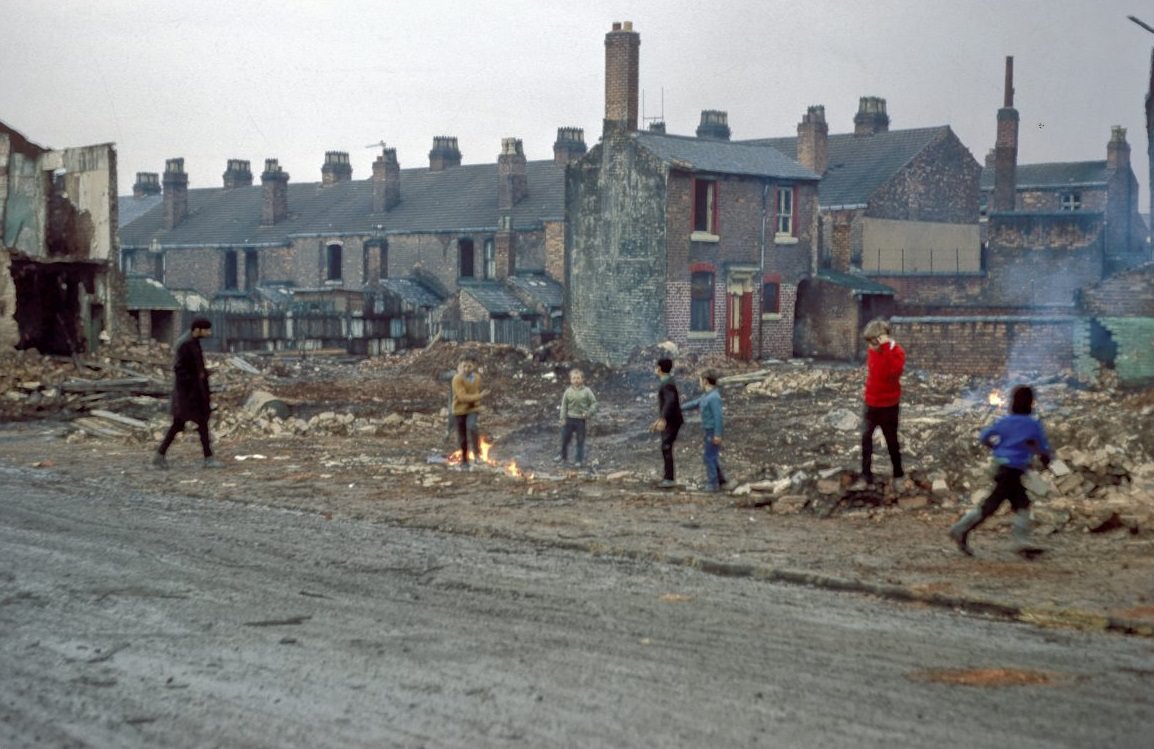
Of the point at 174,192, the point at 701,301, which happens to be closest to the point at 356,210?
the point at 174,192

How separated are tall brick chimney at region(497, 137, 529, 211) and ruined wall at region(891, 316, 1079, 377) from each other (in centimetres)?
2813

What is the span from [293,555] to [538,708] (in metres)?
4.81

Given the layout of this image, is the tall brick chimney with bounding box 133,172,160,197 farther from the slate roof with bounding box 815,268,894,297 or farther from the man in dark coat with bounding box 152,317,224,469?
the man in dark coat with bounding box 152,317,224,469

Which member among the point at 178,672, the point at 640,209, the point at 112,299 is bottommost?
the point at 178,672

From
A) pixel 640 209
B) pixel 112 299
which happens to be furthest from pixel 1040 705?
pixel 640 209

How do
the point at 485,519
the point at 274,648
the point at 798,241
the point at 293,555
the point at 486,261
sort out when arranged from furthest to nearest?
the point at 486,261 → the point at 798,241 → the point at 485,519 → the point at 293,555 → the point at 274,648

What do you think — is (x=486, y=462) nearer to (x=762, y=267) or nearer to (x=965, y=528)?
(x=965, y=528)

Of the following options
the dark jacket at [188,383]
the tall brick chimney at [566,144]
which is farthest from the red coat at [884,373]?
the tall brick chimney at [566,144]

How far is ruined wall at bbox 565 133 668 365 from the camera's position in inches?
1515

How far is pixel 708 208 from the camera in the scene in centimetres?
3956

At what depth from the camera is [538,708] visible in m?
6.49

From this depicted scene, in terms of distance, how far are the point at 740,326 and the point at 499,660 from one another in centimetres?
3331

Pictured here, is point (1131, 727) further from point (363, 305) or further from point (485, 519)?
point (363, 305)

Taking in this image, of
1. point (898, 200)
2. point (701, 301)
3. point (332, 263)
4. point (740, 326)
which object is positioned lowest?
point (740, 326)
